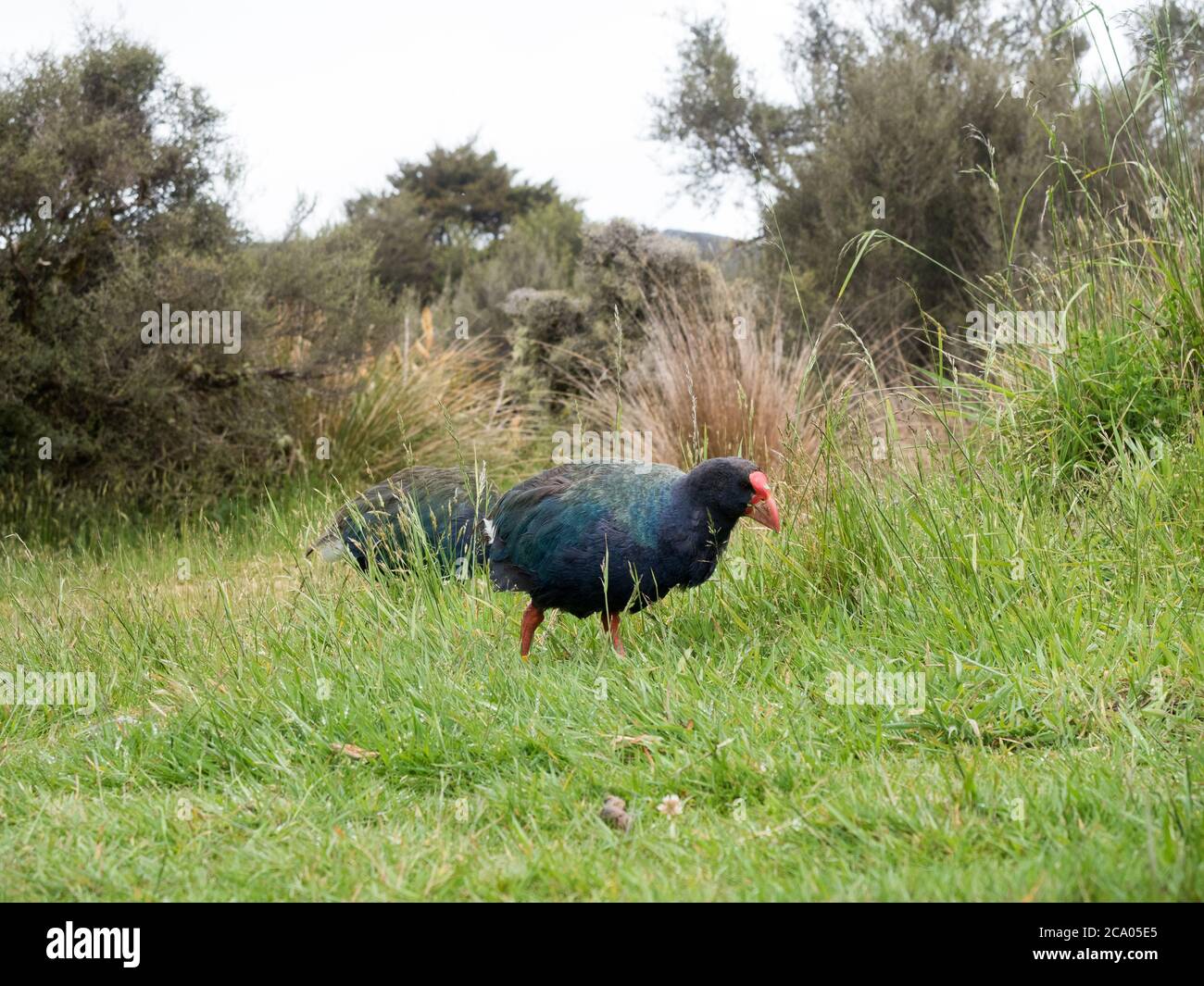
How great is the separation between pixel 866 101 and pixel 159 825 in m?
10.3

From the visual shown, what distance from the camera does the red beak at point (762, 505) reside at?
331cm

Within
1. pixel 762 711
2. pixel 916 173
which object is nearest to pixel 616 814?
pixel 762 711

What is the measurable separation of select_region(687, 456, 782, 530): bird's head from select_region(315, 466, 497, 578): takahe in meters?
1.14

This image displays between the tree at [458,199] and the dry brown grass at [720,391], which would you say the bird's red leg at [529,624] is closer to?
the dry brown grass at [720,391]

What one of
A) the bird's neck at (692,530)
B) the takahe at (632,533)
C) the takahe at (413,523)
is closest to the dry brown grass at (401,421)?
the takahe at (413,523)

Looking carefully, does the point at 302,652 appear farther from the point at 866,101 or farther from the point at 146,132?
the point at 866,101

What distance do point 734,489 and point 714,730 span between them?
93cm

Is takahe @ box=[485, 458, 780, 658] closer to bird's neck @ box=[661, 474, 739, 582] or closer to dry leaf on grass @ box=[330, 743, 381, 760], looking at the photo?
bird's neck @ box=[661, 474, 739, 582]

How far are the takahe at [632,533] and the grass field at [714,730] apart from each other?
0.66ft

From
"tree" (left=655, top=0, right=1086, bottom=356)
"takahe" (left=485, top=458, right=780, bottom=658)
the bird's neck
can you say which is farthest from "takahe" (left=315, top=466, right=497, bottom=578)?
"tree" (left=655, top=0, right=1086, bottom=356)

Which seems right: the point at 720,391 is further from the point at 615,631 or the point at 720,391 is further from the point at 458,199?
the point at 458,199

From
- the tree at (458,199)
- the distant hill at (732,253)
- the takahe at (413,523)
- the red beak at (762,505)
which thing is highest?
the tree at (458,199)

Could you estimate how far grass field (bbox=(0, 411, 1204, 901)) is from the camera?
209cm
